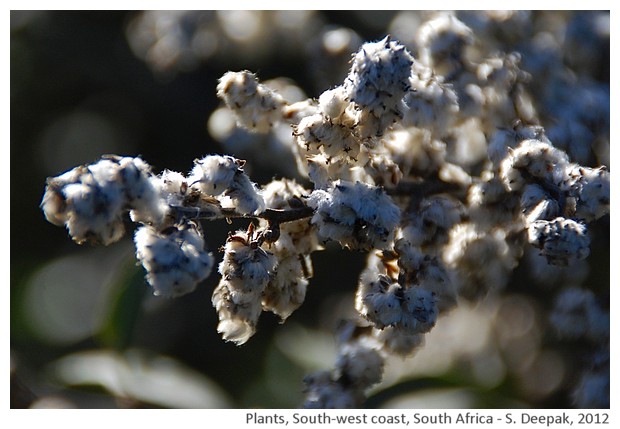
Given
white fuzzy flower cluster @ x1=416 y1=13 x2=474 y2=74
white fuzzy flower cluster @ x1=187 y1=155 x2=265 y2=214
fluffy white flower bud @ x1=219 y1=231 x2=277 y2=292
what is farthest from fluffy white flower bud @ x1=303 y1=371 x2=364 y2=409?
white fuzzy flower cluster @ x1=416 y1=13 x2=474 y2=74

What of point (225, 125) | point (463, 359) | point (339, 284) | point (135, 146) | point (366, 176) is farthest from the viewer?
point (135, 146)

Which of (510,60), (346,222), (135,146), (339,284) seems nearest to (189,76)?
(135,146)

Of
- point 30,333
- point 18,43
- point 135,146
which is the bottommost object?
point 30,333

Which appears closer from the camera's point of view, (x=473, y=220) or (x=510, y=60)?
(x=473, y=220)

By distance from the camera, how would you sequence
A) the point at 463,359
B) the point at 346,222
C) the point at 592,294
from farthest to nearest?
the point at 463,359 → the point at 592,294 → the point at 346,222

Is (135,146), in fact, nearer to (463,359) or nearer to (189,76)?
(189,76)

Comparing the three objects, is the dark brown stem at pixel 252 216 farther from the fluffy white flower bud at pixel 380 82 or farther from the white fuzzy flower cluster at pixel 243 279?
the fluffy white flower bud at pixel 380 82

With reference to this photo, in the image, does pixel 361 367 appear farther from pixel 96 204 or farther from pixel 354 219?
pixel 96 204
